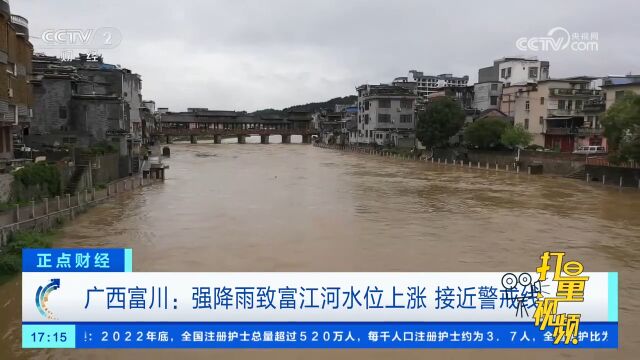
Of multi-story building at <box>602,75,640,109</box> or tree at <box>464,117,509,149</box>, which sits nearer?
multi-story building at <box>602,75,640,109</box>

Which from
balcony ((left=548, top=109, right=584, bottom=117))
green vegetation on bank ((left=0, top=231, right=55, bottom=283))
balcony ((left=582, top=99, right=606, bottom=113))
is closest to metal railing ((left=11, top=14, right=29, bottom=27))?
green vegetation on bank ((left=0, top=231, right=55, bottom=283))

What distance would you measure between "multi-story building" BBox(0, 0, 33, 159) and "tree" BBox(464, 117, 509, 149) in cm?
3998

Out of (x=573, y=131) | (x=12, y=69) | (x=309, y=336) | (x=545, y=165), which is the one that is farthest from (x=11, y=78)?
(x=573, y=131)

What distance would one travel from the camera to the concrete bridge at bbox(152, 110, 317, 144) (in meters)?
105

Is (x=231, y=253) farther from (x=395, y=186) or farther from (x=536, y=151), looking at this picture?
(x=536, y=151)

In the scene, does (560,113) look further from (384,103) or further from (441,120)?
(384,103)

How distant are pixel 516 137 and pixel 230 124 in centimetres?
7456

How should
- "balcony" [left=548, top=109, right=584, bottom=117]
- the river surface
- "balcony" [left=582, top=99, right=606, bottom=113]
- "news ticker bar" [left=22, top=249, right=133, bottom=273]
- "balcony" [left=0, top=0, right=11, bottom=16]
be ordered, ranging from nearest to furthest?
"news ticker bar" [left=22, top=249, right=133, bottom=273] < the river surface < "balcony" [left=0, top=0, right=11, bottom=16] < "balcony" [left=582, top=99, right=606, bottom=113] < "balcony" [left=548, top=109, right=584, bottom=117]

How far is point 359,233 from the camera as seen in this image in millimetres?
19250

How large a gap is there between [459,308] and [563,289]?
1988mm

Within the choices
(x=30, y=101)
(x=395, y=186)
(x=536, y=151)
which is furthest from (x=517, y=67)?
(x=30, y=101)

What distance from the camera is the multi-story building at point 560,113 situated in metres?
47.1

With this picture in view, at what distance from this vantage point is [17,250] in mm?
14195

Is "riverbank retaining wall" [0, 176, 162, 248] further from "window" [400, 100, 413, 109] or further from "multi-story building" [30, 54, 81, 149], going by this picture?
"window" [400, 100, 413, 109]
